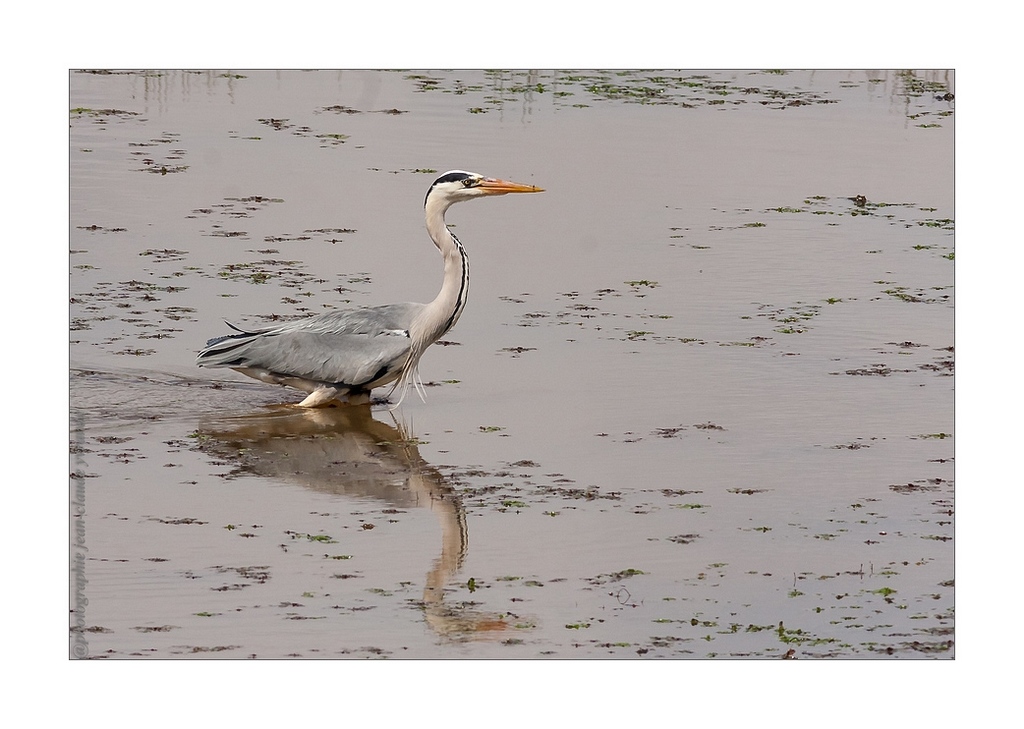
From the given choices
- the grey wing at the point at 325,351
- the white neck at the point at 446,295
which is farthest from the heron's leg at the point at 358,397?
the white neck at the point at 446,295

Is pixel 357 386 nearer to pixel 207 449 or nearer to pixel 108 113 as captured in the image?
pixel 207 449

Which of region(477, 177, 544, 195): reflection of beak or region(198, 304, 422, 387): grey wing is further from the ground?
region(477, 177, 544, 195): reflection of beak

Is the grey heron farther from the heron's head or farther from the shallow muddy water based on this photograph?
the shallow muddy water

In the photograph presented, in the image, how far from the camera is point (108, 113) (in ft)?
58.2

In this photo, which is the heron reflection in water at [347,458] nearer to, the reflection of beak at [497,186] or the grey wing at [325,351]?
the grey wing at [325,351]

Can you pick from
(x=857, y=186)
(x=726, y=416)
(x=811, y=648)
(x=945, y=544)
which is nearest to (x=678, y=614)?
(x=811, y=648)

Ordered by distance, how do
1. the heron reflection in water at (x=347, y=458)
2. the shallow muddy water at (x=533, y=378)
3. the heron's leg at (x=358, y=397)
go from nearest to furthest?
1. the shallow muddy water at (x=533, y=378)
2. the heron reflection in water at (x=347, y=458)
3. the heron's leg at (x=358, y=397)

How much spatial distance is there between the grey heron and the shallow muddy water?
28 centimetres

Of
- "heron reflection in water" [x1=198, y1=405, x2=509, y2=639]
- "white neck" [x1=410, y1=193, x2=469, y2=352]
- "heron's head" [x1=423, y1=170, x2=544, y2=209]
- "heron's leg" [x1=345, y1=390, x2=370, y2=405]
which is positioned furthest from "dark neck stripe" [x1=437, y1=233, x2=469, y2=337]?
"heron reflection in water" [x1=198, y1=405, x2=509, y2=639]

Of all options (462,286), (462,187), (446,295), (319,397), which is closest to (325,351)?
(319,397)

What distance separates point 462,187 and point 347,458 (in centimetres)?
215

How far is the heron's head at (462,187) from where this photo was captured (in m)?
10.9

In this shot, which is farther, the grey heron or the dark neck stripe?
the dark neck stripe

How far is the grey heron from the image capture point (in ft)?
35.5
